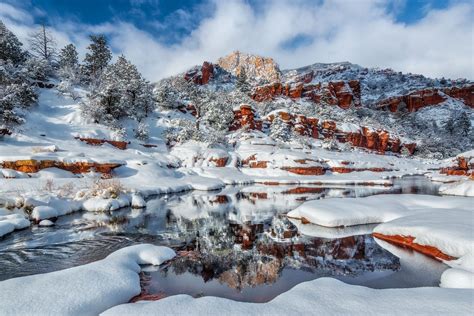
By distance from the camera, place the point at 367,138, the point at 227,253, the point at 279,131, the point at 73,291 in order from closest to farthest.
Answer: the point at 73,291
the point at 227,253
the point at 279,131
the point at 367,138

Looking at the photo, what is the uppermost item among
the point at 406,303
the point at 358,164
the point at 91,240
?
the point at 358,164

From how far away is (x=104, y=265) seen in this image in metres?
7.79

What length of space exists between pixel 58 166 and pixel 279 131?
39655mm

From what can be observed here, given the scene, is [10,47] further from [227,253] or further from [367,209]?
[367,209]

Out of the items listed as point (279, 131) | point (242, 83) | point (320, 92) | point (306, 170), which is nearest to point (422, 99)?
point (320, 92)

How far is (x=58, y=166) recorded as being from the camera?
86.2 feet

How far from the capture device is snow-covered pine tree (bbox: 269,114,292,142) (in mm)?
56062

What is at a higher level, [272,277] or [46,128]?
[46,128]

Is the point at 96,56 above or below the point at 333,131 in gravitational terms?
above

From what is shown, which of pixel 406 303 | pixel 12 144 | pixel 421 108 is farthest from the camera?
pixel 421 108

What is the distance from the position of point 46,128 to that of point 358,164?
47612 millimetres

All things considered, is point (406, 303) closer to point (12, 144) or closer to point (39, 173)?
point (39, 173)

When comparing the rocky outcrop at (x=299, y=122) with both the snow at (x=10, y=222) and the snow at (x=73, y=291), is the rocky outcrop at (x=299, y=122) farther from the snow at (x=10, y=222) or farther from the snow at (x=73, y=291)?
the snow at (x=73, y=291)

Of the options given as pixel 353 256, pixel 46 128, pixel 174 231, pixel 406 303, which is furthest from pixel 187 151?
pixel 406 303
